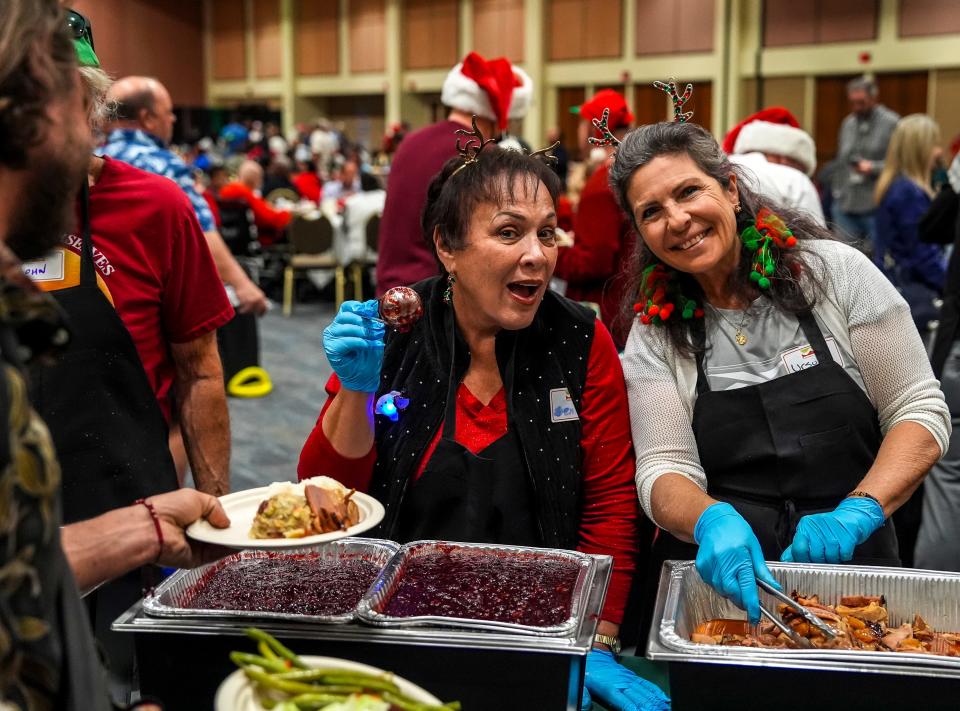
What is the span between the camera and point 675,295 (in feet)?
6.95

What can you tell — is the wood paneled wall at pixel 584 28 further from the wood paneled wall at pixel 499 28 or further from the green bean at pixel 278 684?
the green bean at pixel 278 684

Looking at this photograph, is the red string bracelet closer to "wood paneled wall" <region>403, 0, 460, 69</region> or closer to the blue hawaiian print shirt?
the blue hawaiian print shirt

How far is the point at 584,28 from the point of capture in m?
15.4

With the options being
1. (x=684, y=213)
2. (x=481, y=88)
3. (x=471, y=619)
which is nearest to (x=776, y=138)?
(x=481, y=88)

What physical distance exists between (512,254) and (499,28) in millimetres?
15088

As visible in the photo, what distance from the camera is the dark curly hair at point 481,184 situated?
205 centimetres

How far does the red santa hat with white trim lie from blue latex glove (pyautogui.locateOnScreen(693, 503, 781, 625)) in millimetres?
2760

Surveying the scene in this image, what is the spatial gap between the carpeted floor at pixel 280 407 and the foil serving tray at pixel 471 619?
3.00m

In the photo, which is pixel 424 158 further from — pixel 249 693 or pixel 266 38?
pixel 266 38

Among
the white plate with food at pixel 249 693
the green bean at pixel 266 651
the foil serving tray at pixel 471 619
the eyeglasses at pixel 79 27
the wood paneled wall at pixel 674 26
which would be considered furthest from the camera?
the wood paneled wall at pixel 674 26

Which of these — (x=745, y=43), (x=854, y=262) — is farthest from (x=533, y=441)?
(x=745, y=43)

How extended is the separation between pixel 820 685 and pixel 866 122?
8321mm

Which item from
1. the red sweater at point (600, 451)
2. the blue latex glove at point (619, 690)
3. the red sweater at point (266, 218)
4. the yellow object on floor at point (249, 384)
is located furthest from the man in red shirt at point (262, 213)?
the blue latex glove at point (619, 690)

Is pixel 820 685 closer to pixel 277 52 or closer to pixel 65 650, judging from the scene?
pixel 65 650
